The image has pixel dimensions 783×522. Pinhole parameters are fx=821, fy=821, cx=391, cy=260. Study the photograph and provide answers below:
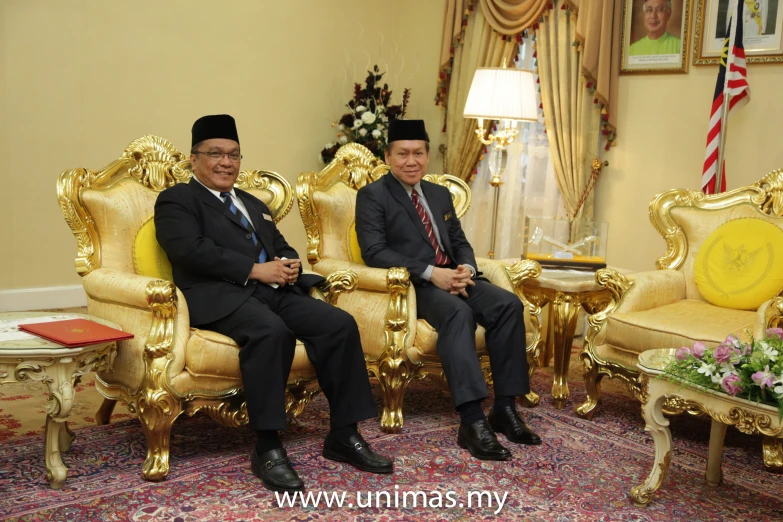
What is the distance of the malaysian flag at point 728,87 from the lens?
183 inches

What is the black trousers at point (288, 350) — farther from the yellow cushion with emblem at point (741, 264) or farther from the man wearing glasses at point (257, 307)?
the yellow cushion with emblem at point (741, 264)

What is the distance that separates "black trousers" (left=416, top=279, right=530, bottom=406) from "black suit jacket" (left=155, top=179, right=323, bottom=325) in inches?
27.7

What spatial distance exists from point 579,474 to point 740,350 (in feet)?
2.75

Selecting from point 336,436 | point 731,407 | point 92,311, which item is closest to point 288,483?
point 336,436

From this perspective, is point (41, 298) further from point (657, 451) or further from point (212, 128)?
point (657, 451)

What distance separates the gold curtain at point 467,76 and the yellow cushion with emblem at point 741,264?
97.0 inches

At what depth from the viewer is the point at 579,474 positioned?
3203mm

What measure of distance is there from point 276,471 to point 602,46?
3.71 metres

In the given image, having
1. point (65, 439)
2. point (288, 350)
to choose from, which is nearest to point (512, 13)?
point (288, 350)

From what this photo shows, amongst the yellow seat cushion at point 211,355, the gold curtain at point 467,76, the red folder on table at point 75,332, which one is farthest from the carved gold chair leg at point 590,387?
the gold curtain at point 467,76

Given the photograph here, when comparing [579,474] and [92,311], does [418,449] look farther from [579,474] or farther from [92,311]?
[92,311]

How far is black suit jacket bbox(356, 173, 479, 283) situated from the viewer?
150 inches

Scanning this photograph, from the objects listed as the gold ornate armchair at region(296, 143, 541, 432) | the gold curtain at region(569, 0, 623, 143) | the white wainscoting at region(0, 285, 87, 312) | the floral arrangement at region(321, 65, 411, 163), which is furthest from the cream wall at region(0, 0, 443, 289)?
the gold ornate armchair at region(296, 143, 541, 432)

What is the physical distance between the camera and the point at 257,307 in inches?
126
